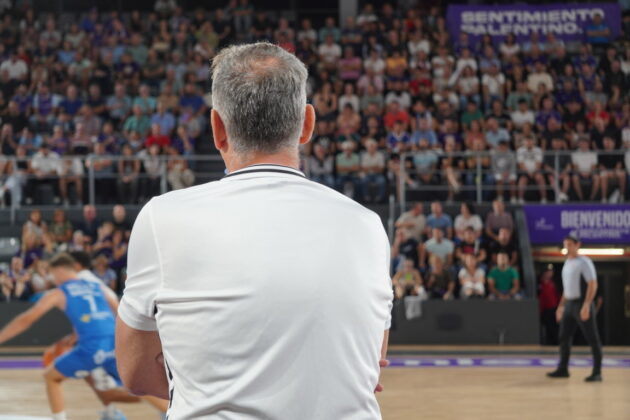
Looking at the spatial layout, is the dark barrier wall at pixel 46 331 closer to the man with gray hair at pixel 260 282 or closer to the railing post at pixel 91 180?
the railing post at pixel 91 180

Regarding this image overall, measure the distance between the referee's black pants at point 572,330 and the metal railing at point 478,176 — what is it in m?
5.83

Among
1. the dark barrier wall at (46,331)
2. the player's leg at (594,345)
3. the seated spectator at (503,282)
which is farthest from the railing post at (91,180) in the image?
the player's leg at (594,345)

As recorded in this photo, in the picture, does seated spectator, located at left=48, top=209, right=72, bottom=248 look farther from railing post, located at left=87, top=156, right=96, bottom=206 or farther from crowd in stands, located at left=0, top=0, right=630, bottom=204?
crowd in stands, located at left=0, top=0, right=630, bottom=204

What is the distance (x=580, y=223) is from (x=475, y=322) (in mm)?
3226

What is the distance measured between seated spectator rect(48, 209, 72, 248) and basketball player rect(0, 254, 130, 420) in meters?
10.2

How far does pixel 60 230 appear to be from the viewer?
18438mm

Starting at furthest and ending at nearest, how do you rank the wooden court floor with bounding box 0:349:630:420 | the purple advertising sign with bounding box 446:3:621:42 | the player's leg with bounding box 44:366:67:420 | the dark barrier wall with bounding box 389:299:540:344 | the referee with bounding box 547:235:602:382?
1. the purple advertising sign with bounding box 446:3:621:42
2. the dark barrier wall with bounding box 389:299:540:344
3. the referee with bounding box 547:235:602:382
4. the wooden court floor with bounding box 0:349:630:420
5. the player's leg with bounding box 44:366:67:420

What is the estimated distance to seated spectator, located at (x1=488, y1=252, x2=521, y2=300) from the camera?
1720 cm

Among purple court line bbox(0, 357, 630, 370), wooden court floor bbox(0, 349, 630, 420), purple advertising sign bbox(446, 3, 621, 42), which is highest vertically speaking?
purple advertising sign bbox(446, 3, 621, 42)

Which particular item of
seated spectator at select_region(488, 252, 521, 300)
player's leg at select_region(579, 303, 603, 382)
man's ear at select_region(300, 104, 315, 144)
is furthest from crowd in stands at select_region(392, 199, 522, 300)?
man's ear at select_region(300, 104, 315, 144)

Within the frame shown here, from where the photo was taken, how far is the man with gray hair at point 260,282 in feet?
6.40

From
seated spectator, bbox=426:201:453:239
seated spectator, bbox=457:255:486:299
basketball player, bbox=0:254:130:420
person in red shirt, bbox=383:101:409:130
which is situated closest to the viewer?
basketball player, bbox=0:254:130:420

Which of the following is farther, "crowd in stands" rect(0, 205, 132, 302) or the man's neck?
"crowd in stands" rect(0, 205, 132, 302)

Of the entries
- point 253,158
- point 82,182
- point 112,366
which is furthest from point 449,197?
point 253,158
